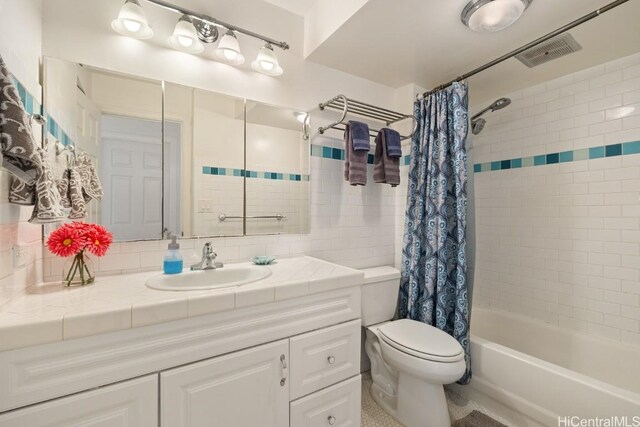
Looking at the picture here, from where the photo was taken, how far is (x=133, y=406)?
2.72 feet

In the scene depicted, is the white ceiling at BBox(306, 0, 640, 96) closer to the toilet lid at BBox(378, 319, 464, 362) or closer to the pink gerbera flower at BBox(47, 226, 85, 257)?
the pink gerbera flower at BBox(47, 226, 85, 257)

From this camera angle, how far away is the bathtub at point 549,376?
122 cm

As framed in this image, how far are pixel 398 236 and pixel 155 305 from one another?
71.2 inches

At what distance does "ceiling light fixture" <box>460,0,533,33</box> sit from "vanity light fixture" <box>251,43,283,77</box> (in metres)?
1.01

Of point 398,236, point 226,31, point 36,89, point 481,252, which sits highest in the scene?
point 226,31

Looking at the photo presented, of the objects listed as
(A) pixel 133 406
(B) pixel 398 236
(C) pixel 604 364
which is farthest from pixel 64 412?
(C) pixel 604 364

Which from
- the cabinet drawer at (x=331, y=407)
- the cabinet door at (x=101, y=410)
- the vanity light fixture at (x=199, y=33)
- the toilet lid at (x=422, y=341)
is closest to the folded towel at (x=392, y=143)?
the vanity light fixture at (x=199, y=33)

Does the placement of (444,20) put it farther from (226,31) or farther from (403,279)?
(403,279)

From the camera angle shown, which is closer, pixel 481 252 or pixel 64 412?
pixel 64 412

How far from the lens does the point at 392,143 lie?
189 centimetres

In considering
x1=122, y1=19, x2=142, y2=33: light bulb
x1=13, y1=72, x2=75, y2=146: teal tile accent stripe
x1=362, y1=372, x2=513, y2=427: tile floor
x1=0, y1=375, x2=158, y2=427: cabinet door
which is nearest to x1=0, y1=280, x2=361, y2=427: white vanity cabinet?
x1=0, y1=375, x2=158, y2=427: cabinet door

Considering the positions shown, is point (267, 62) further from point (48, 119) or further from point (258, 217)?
point (48, 119)

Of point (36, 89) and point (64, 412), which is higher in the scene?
point (36, 89)

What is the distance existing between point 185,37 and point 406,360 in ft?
6.53
